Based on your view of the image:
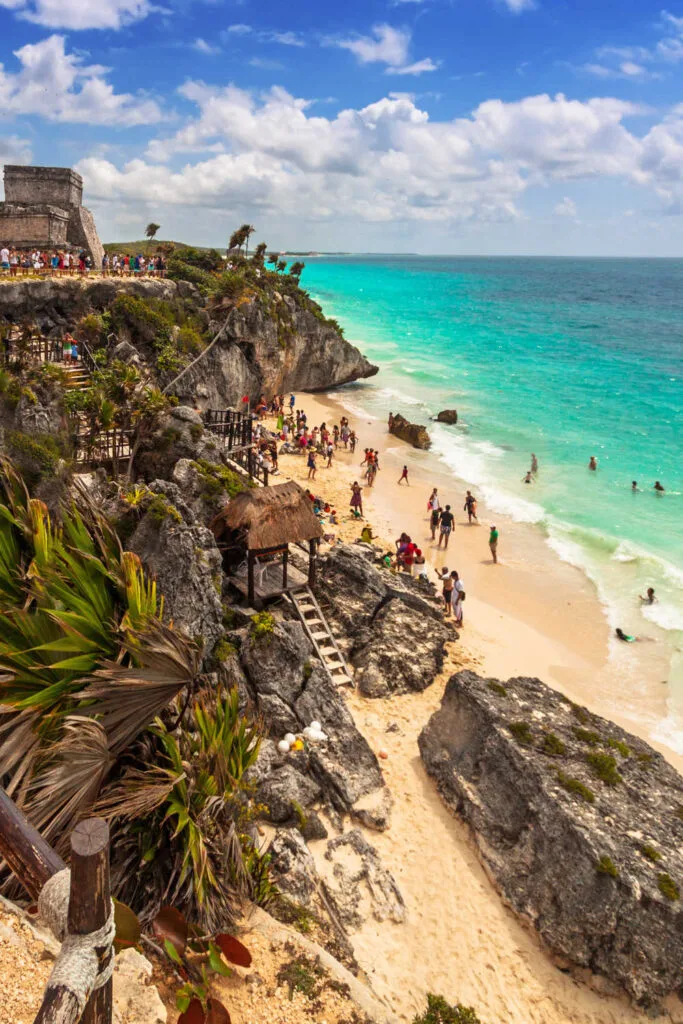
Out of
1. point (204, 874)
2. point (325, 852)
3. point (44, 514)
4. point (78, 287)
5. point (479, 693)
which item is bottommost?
point (325, 852)

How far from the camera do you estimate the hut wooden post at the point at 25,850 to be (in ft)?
11.1

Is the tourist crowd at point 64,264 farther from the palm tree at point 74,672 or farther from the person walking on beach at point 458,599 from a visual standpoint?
the palm tree at point 74,672

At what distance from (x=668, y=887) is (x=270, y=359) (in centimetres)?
3294

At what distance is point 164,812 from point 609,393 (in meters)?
53.7

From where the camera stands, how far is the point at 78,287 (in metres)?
26.7

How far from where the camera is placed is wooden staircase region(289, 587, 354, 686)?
13.9 m

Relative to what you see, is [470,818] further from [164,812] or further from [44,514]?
[44,514]

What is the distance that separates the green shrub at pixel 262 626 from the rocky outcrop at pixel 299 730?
45mm

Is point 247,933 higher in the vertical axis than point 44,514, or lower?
lower

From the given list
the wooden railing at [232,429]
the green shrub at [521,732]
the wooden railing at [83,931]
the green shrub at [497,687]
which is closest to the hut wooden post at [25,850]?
the wooden railing at [83,931]

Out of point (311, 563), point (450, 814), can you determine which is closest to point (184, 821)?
point (450, 814)

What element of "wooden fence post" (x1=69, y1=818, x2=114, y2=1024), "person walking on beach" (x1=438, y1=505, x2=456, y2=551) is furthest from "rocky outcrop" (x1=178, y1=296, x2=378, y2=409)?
"wooden fence post" (x1=69, y1=818, x2=114, y2=1024)

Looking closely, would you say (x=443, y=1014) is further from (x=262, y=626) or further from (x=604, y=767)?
(x=262, y=626)

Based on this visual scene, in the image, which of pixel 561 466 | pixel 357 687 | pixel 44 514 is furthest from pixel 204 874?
pixel 561 466
